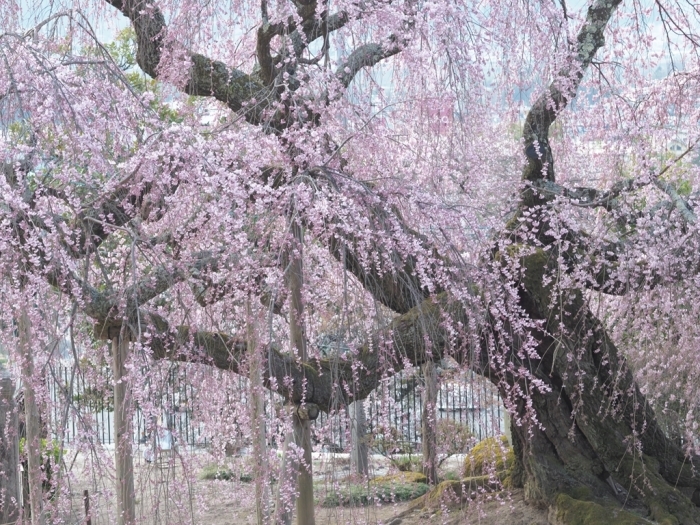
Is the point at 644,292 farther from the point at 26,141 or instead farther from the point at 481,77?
the point at 26,141

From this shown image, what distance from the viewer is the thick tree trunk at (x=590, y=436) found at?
4176 mm

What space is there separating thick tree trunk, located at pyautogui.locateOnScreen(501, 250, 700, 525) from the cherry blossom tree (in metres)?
0.01

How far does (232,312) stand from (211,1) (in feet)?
4.48

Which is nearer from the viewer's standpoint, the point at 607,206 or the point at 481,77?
the point at 481,77

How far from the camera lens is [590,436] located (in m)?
4.30

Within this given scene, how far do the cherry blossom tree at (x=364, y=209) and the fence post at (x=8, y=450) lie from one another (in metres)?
0.43

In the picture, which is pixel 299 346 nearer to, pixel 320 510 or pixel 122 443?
pixel 122 443

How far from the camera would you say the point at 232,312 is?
3.30m

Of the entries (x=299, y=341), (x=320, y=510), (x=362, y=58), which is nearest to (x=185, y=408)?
(x=320, y=510)

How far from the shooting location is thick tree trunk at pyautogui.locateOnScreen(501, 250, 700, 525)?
4.18 m

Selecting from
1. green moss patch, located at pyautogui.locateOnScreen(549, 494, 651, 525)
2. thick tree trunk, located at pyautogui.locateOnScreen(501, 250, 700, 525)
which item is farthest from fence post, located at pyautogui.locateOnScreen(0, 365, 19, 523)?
green moss patch, located at pyautogui.locateOnScreen(549, 494, 651, 525)

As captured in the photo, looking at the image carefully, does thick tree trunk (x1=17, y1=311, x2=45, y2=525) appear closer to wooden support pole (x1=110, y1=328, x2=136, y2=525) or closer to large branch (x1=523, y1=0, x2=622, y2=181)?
wooden support pole (x1=110, y1=328, x2=136, y2=525)

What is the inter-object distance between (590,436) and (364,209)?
1982mm

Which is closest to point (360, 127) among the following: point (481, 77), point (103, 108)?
point (481, 77)
